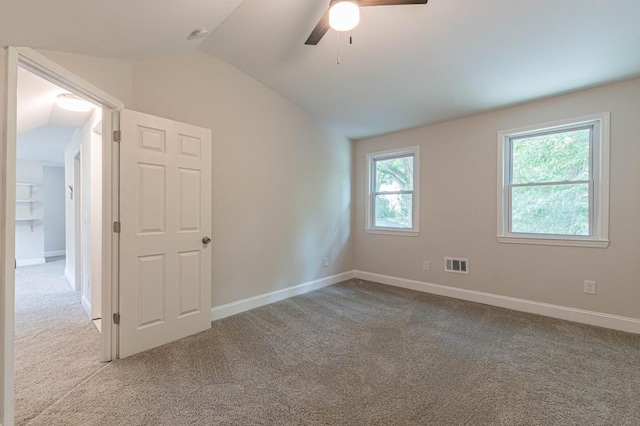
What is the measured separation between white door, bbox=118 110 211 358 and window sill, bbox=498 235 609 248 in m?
3.47

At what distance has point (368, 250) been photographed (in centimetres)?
496

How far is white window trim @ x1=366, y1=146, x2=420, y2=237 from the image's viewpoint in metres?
4.36

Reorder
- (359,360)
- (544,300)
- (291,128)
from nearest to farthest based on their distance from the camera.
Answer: (359,360)
(544,300)
(291,128)

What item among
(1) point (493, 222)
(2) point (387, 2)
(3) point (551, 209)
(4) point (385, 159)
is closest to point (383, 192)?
(4) point (385, 159)

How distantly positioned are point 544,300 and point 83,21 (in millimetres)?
4689

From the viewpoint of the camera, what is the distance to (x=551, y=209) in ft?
11.0

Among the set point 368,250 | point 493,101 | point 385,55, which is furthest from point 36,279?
point 493,101

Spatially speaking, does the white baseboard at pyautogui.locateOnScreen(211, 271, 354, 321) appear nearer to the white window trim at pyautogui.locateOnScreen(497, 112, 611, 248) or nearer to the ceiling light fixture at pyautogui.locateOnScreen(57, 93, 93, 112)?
the ceiling light fixture at pyautogui.locateOnScreen(57, 93, 93, 112)

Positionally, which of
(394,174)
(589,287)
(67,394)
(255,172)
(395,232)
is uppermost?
(394,174)

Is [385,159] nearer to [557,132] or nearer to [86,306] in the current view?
[557,132]

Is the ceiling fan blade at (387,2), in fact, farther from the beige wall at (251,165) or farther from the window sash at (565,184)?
the window sash at (565,184)

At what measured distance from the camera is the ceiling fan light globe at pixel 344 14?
182 cm

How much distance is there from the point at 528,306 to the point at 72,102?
5.35 m

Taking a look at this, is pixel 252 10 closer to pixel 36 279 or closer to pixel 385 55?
pixel 385 55
